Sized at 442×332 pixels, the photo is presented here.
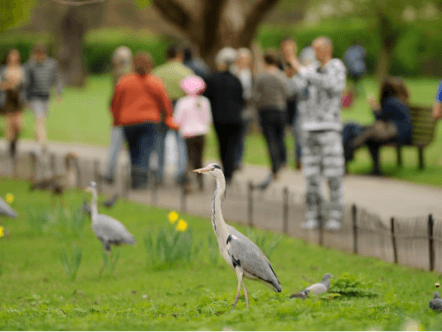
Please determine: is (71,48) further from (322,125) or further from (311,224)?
(322,125)

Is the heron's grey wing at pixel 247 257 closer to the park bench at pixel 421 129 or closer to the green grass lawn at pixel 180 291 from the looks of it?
the green grass lawn at pixel 180 291

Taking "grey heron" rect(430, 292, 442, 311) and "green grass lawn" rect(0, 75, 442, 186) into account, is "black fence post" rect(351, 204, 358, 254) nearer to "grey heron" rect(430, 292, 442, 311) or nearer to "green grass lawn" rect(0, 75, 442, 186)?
"grey heron" rect(430, 292, 442, 311)

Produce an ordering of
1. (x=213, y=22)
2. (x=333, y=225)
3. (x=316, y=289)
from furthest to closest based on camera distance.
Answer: (x=213, y=22) → (x=333, y=225) → (x=316, y=289)

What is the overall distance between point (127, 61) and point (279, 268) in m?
6.45

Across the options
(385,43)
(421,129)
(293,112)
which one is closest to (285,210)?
(421,129)

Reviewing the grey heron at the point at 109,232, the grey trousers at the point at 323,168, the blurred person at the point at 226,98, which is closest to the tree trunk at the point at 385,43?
the blurred person at the point at 226,98

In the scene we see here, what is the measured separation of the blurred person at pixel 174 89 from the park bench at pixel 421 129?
381 centimetres

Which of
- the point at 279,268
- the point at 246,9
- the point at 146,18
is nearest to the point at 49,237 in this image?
the point at 279,268

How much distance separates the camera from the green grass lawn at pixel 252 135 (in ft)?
46.9

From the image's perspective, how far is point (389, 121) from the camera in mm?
13305

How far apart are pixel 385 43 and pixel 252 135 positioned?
17.8 m

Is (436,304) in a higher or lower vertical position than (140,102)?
lower

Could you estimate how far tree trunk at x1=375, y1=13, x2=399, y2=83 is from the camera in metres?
34.8

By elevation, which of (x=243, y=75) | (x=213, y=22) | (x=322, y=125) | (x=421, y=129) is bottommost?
(x=421, y=129)
